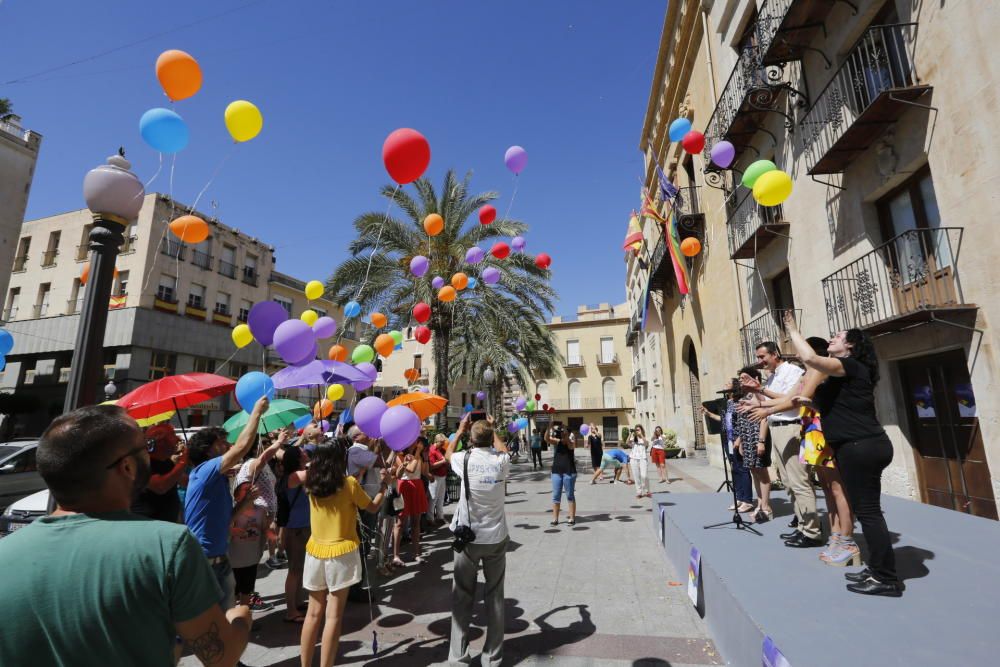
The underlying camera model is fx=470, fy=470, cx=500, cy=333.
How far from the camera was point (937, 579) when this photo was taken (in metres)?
3.46

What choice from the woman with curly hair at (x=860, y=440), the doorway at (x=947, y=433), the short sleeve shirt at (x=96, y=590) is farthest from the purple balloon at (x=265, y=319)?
the doorway at (x=947, y=433)

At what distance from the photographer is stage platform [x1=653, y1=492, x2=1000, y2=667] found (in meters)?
2.54

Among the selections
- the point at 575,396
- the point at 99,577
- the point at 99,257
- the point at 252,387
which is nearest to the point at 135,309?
the point at 252,387

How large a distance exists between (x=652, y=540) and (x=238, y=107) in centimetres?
790

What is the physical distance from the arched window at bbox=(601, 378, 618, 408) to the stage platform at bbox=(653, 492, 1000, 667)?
37.5 meters

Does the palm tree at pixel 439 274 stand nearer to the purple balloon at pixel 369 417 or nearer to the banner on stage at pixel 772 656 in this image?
the purple balloon at pixel 369 417

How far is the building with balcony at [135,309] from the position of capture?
21.5 meters

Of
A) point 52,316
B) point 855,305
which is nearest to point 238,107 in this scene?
point 855,305

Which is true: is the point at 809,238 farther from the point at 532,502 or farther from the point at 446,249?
the point at 446,249

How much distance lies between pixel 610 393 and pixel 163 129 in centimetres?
4093

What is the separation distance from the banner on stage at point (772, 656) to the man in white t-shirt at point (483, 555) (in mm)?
1761

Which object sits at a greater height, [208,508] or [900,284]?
[900,284]

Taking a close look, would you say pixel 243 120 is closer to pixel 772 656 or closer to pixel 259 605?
pixel 259 605

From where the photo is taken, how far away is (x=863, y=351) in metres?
3.47
